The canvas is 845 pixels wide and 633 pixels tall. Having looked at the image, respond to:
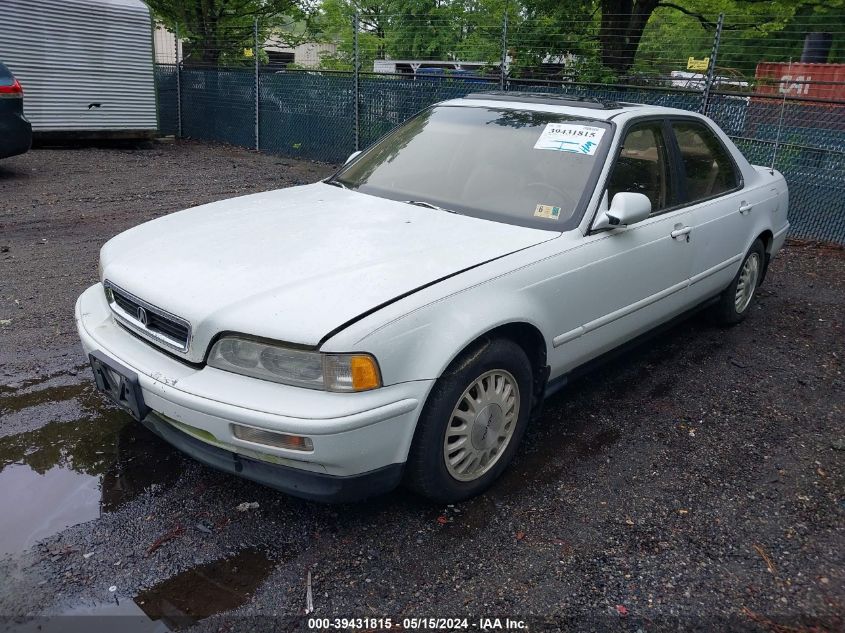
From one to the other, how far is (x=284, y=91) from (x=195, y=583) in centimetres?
1259

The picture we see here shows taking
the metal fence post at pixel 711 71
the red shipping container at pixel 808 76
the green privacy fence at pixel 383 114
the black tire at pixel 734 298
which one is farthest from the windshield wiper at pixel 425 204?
the red shipping container at pixel 808 76

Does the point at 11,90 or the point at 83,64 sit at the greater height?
the point at 83,64

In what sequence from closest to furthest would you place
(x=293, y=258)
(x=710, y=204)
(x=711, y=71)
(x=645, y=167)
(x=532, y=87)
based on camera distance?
(x=293, y=258)
(x=645, y=167)
(x=710, y=204)
(x=711, y=71)
(x=532, y=87)

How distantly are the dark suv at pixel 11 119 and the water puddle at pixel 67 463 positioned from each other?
7.10m

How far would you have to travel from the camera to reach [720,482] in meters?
3.42

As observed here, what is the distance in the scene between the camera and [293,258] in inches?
119

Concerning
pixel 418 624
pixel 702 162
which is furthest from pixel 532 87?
pixel 418 624

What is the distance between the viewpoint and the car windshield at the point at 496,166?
364cm

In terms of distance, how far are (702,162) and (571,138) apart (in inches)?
51.3

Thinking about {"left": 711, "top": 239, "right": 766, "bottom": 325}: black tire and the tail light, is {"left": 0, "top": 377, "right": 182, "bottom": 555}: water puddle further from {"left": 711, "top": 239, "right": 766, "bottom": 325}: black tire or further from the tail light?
the tail light

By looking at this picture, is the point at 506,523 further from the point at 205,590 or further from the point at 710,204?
the point at 710,204

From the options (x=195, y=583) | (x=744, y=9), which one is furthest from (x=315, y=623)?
(x=744, y=9)

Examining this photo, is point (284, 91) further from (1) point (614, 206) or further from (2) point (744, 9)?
(1) point (614, 206)

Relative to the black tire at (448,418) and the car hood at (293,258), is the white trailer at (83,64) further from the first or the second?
the black tire at (448,418)
